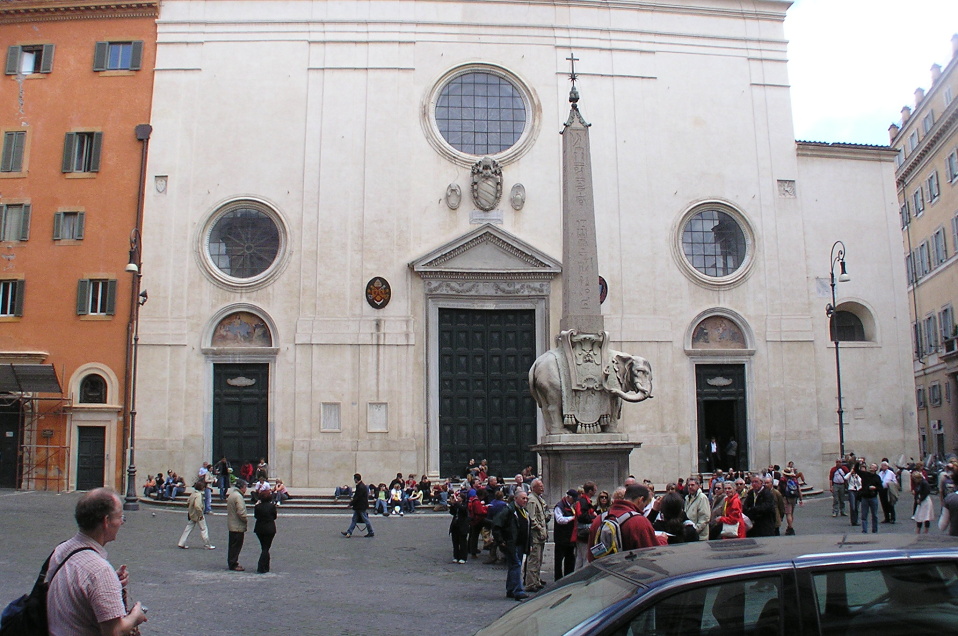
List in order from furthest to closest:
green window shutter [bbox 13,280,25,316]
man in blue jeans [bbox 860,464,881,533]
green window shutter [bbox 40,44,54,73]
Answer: green window shutter [bbox 40,44,54,73]
green window shutter [bbox 13,280,25,316]
man in blue jeans [bbox 860,464,881,533]

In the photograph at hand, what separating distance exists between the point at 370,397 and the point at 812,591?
922 inches

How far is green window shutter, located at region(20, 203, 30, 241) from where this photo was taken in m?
27.2

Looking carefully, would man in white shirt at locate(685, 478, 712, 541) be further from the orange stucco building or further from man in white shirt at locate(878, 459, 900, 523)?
the orange stucco building

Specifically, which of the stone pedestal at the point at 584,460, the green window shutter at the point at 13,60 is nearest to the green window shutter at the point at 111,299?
the green window shutter at the point at 13,60

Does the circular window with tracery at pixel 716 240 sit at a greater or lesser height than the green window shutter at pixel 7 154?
lesser

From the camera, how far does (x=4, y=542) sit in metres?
15.5

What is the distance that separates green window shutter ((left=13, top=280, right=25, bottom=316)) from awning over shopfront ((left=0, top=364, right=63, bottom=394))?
1.72 m

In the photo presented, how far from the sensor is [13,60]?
28328 millimetres

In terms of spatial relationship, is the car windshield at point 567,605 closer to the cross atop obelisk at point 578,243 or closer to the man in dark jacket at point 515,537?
the man in dark jacket at point 515,537

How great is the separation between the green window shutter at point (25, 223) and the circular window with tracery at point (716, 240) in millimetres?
20244

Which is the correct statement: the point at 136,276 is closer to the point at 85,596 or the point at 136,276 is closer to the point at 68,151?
the point at 68,151

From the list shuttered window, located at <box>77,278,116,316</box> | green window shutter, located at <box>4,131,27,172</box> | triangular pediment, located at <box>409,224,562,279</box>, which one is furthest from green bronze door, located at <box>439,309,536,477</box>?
green window shutter, located at <box>4,131,27,172</box>

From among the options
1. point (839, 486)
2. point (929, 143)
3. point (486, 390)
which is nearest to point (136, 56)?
point (486, 390)

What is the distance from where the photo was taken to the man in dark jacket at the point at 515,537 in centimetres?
1053
